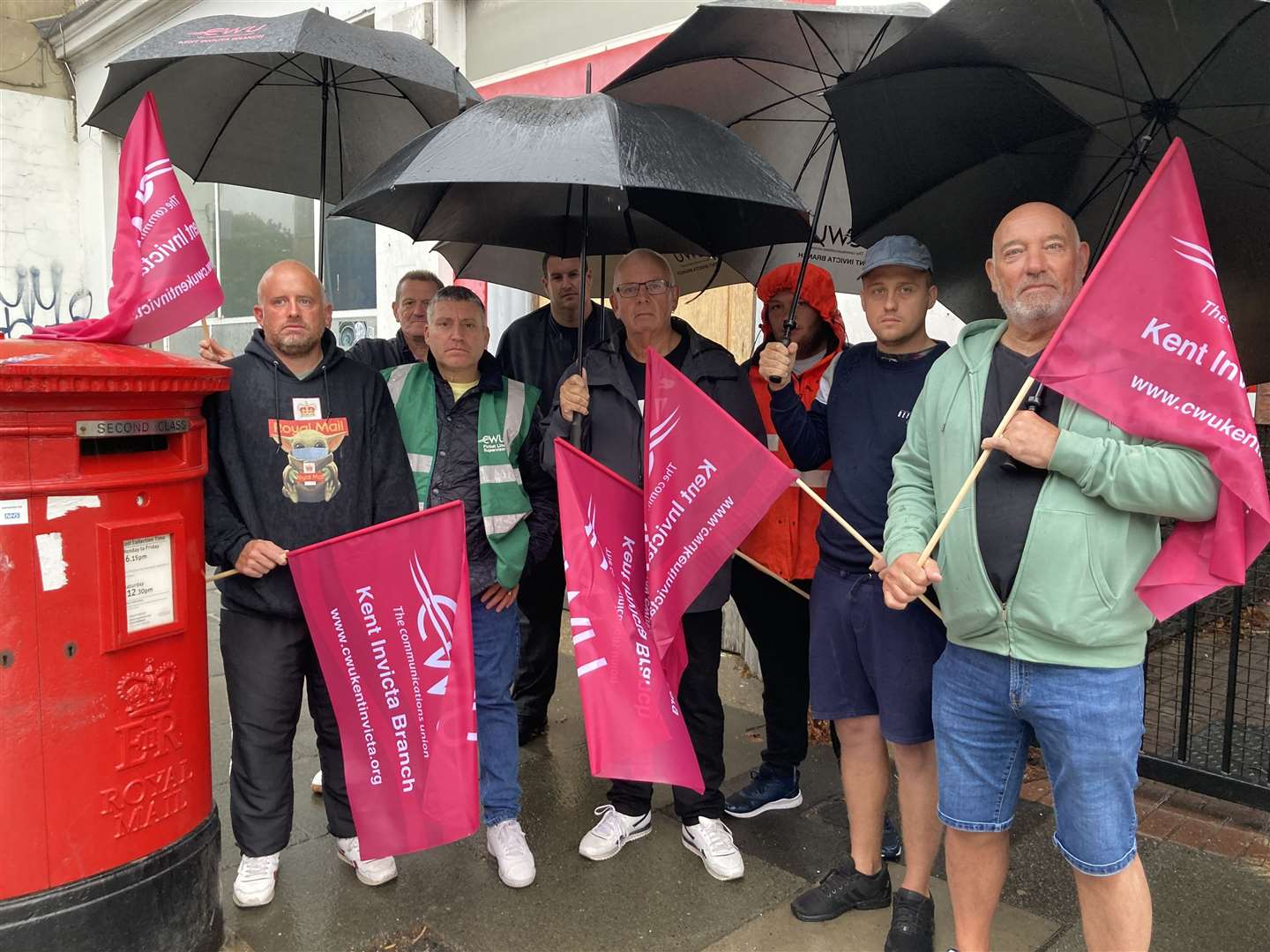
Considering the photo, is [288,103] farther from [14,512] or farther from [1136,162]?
[1136,162]

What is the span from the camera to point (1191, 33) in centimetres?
210

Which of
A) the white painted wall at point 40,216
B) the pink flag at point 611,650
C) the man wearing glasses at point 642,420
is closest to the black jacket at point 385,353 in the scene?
the man wearing glasses at point 642,420

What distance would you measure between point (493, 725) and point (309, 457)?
1.16 meters

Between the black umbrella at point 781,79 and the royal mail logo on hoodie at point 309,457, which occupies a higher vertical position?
the black umbrella at point 781,79

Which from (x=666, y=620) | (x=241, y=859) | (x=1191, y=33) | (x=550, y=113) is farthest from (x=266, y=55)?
(x=1191, y=33)

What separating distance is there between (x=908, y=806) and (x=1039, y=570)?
100 cm

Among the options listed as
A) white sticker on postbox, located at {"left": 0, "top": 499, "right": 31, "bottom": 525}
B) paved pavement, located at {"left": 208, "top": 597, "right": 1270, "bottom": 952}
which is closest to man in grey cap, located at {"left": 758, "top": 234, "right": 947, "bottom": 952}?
paved pavement, located at {"left": 208, "top": 597, "right": 1270, "bottom": 952}

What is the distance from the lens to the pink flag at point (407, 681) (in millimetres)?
2934

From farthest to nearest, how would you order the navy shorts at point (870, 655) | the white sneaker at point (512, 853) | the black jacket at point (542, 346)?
1. the black jacket at point (542, 346)
2. the white sneaker at point (512, 853)
3. the navy shorts at point (870, 655)

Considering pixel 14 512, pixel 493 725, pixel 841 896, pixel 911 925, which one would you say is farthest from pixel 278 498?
pixel 911 925

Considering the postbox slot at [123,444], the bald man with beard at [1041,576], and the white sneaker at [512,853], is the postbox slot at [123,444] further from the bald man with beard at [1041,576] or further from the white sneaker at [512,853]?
the bald man with beard at [1041,576]

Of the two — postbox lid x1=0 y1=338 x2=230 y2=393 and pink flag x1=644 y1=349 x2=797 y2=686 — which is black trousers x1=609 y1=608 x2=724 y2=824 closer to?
pink flag x1=644 y1=349 x2=797 y2=686

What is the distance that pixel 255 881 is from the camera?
10.3ft

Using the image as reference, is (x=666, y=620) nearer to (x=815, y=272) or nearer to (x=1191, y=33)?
(x=815, y=272)
